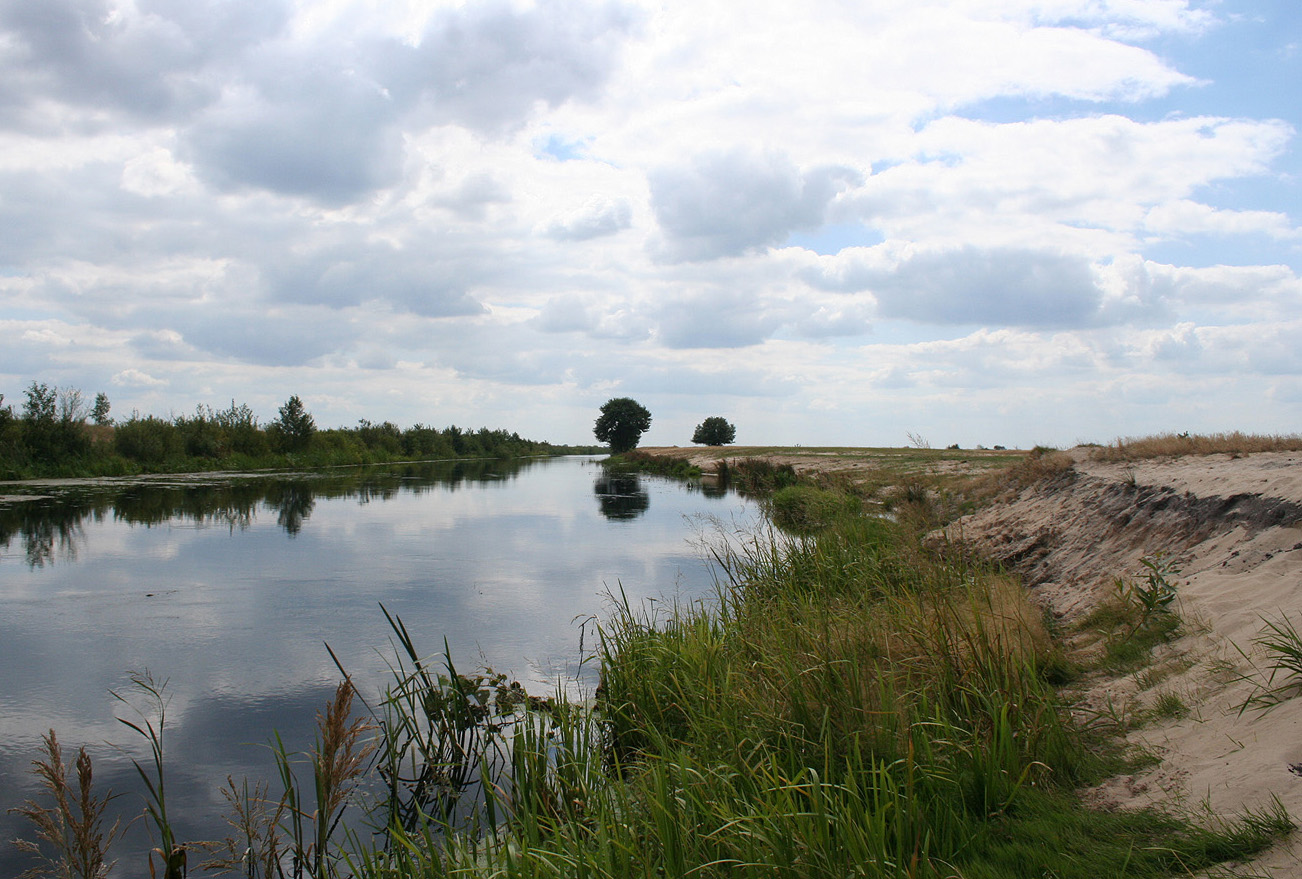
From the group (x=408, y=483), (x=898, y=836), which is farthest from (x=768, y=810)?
(x=408, y=483)

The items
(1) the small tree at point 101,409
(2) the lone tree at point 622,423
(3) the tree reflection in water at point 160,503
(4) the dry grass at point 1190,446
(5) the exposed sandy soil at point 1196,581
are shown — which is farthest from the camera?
(2) the lone tree at point 622,423

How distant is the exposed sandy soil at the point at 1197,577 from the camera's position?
3.41 meters

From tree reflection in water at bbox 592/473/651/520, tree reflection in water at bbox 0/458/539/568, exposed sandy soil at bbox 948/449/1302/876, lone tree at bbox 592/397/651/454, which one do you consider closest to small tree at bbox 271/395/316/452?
tree reflection in water at bbox 0/458/539/568

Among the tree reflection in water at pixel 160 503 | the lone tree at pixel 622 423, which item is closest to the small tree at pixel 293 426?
the tree reflection in water at pixel 160 503

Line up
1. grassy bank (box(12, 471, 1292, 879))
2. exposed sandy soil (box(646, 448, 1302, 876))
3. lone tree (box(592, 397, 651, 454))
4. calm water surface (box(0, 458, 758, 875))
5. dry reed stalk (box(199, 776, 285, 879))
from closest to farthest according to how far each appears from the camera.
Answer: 1. grassy bank (box(12, 471, 1292, 879))
2. exposed sandy soil (box(646, 448, 1302, 876))
3. dry reed stalk (box(199, 776, 285, 879))
4. calm water surface (box(0, 458, 758, 875))
5. lone tree (box(592, 397, 651, 454))

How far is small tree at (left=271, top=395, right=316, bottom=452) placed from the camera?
181 ft

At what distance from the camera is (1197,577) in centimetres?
631

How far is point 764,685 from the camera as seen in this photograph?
4.86 m

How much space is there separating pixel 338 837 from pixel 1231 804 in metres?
4.82

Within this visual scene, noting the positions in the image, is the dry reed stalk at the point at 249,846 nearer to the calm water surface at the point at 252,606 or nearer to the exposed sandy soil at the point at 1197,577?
the calm water surface at the point at 252,606

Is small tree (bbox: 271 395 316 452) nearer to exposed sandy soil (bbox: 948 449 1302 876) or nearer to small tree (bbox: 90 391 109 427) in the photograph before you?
small tree (bbox: 90 391 109 427)

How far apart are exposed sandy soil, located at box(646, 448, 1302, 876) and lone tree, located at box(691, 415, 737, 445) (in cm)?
9180

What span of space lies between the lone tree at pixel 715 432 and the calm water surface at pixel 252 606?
8051 centimetres

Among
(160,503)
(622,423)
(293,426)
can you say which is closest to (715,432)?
(622,423)
